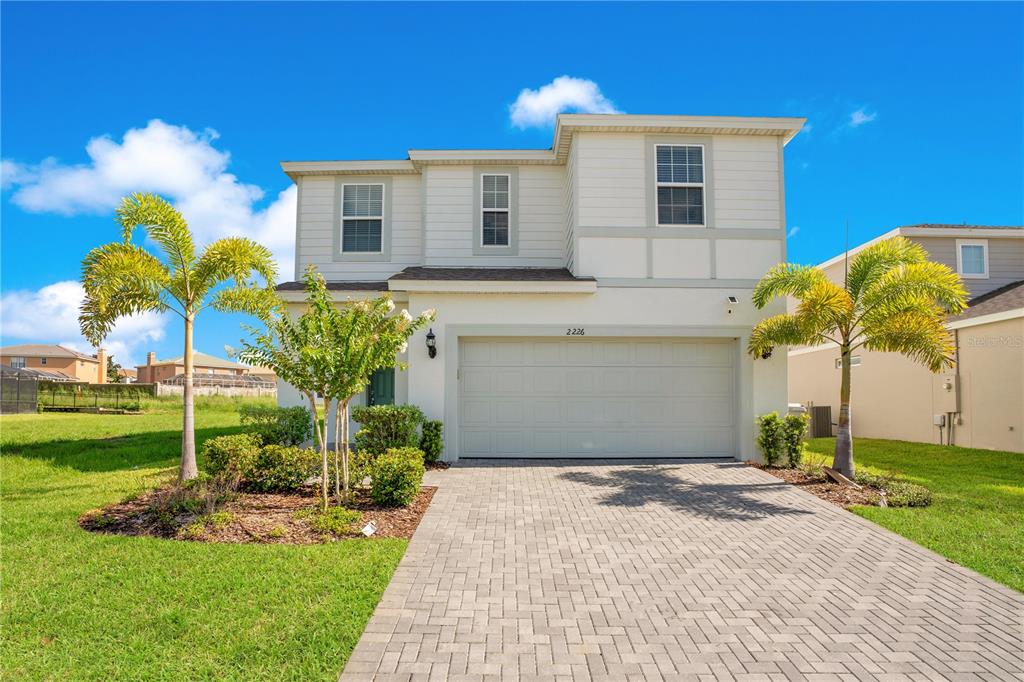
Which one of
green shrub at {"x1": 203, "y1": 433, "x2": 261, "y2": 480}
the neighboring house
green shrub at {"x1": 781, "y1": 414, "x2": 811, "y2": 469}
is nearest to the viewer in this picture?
green shrub at {"x1": 203, "y1": 433, "x2": 261, "y2": 480}

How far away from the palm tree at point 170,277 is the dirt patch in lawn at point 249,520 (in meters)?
1.77

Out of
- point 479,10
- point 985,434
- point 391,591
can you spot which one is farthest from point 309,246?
point 985,434

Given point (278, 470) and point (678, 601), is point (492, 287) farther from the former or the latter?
point (678, 601)

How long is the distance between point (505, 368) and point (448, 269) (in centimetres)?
263

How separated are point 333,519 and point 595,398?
20.6 ft

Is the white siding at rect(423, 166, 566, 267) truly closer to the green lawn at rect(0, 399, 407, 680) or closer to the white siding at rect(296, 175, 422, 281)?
the white siding at rect(296, 175, 422, 281)

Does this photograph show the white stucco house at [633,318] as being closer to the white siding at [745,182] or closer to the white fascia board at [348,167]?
the white siding at [745,182]

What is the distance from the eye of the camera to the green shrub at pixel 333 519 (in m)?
6.47

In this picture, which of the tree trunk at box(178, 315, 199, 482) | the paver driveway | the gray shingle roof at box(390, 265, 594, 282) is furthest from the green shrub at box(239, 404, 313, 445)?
the paver driveway

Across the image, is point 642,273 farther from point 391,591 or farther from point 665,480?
point 391,591

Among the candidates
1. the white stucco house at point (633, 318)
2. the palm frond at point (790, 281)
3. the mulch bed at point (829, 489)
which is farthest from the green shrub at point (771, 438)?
the palm frond at point (790, 281)

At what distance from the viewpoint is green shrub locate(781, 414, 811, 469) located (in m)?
10.5

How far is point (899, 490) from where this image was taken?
8523 millimetres

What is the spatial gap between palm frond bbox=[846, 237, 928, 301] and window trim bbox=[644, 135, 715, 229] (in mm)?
2790
